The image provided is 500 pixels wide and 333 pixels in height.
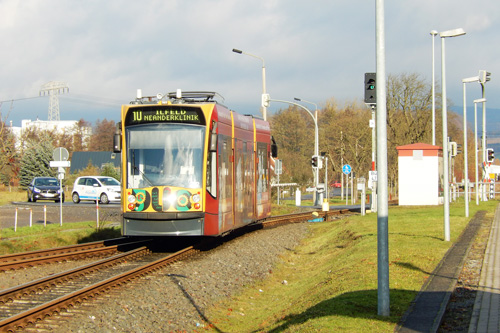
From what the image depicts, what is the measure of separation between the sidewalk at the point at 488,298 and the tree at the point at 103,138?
104 metres

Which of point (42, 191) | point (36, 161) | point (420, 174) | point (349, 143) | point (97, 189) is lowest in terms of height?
point (42, 191)

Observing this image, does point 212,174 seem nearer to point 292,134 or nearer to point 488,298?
point 488,298

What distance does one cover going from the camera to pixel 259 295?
12.9 m

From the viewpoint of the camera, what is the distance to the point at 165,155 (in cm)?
1585

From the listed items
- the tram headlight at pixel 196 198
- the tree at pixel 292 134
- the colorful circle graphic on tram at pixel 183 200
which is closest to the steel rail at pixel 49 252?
the colorful circle graphic on tram at pixel 183 200

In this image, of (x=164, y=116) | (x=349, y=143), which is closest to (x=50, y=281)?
(x=164, y=116)

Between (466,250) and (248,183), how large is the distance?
7950mm

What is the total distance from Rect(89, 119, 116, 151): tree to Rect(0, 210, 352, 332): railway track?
100m

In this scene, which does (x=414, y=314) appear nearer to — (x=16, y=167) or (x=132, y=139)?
(x=132, y=139)

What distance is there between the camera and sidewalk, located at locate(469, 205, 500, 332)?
802 centimetres

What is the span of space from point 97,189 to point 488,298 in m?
34.8

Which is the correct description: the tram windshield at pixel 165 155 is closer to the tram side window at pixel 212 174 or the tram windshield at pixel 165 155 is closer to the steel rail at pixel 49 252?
the tram side window at pixel 212 174

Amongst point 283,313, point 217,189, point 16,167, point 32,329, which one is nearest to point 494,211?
point 217,189

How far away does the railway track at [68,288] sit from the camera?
922cm
